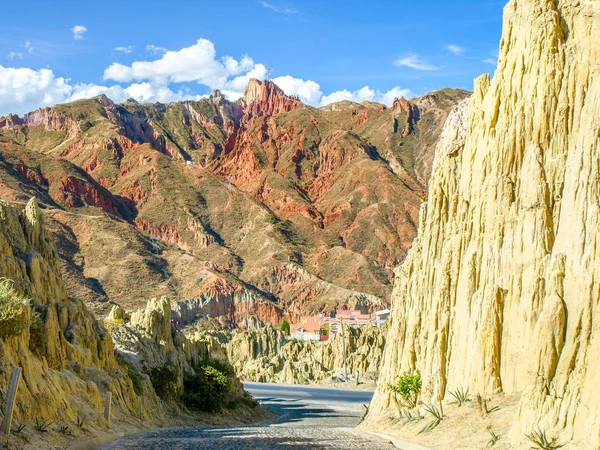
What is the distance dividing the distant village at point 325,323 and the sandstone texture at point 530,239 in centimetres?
10432

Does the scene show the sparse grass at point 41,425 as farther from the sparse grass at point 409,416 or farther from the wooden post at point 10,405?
the sparse grass at point 409,416

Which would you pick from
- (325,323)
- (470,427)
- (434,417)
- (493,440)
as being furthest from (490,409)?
(325,323)

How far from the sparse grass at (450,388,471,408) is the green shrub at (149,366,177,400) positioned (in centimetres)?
1959

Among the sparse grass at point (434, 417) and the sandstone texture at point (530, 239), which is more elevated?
the sandstone texture at point (530, 239)

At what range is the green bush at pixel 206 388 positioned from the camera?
42625 mm

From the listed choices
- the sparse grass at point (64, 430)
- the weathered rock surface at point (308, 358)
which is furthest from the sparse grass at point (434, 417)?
the weathered rock surface at point (308, 358)

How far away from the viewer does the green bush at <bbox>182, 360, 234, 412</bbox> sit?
42.6m

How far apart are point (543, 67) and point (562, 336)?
7.71 meters

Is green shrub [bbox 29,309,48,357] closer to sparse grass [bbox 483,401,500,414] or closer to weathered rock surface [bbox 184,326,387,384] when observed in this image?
sparse grass [bbox 483,401,500,414]

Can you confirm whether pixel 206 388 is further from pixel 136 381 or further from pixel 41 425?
pixel 41 425

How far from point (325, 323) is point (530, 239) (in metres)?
131

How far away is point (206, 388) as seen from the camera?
43.6 meters

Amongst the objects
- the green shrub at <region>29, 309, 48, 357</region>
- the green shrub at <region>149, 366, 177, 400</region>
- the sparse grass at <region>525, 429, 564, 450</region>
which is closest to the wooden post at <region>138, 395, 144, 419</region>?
the green shrub at <region>149, 366, 177, 400</region>

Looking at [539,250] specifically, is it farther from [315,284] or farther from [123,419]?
[315,284]
